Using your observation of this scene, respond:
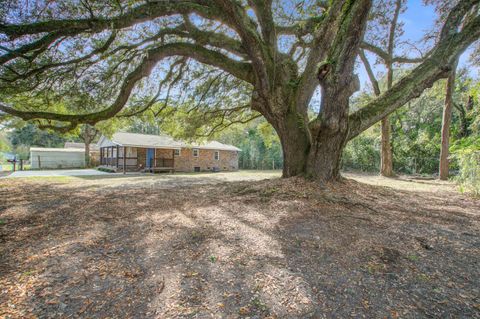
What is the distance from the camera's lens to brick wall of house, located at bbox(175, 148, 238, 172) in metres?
21.7

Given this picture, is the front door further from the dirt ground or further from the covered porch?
the dirt ground

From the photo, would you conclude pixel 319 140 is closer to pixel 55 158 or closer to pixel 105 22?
pixel 105 22

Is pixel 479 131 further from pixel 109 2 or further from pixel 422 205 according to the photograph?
pixel 109 2

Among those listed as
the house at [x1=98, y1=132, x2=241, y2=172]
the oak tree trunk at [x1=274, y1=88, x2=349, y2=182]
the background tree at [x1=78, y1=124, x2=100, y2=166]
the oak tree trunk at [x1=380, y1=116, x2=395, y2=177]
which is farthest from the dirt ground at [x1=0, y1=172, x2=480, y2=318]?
the background tree at [x1=78, y1=124, x2=100, y2=166]

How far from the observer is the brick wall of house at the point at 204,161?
71.3ft

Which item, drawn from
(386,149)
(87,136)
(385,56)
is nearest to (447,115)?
(386,149)

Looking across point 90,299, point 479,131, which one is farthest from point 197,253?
point 479,131

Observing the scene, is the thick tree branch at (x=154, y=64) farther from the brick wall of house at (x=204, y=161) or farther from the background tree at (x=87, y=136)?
the background tree at (x=87, y=136)

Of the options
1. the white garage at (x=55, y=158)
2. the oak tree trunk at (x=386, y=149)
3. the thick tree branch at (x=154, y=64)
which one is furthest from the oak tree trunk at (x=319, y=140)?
the white garage at (x=55, y=158)

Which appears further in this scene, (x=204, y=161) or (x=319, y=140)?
(x=204, y=161)

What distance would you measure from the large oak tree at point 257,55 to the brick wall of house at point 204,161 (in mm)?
13477

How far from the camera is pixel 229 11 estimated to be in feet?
17.4

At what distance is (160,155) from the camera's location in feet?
68.7

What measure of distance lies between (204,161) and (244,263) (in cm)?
2104
